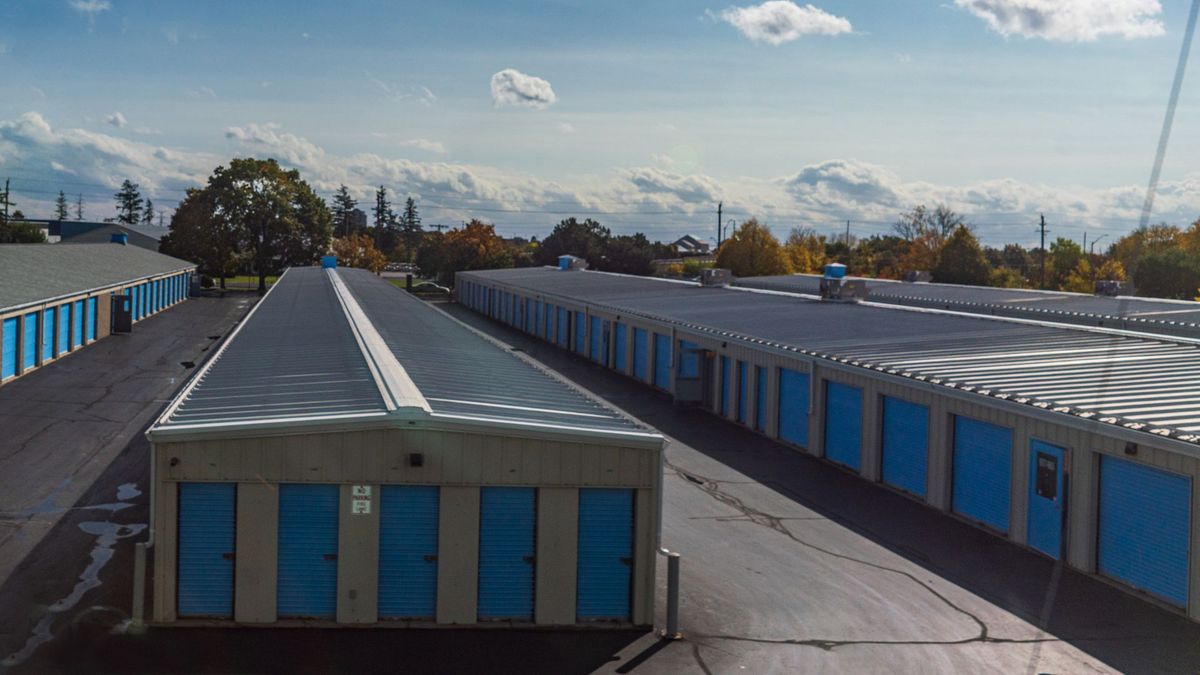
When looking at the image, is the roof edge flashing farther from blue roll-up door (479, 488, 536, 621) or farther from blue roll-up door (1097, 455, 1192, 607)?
blue roll-up door (1097, 455, 1192, 607)

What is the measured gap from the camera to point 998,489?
63.9 ft

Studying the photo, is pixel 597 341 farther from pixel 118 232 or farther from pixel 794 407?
pixel 118 232

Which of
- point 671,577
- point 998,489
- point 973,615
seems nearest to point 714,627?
point 671,577

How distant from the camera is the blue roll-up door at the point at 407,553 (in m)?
14.0

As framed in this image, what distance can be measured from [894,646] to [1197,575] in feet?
15.4

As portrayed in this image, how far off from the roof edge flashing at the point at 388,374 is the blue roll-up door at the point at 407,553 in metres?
1.04

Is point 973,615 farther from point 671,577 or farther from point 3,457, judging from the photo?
point 3,457

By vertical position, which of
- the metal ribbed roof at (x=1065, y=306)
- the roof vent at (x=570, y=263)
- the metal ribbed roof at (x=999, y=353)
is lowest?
the metal ribbed roof at (x=999, y=353)

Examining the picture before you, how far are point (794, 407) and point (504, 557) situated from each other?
14.8m

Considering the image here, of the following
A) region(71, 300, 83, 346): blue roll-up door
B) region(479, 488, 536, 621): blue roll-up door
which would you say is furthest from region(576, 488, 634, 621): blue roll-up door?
region(71, 300, 83, 346): blue roll-up door

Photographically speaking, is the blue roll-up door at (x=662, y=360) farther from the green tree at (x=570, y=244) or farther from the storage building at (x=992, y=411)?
the green tree at (x=570, y=244)

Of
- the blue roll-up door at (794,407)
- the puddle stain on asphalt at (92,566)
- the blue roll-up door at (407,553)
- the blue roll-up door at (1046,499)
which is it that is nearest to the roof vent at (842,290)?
the blue roll-up door at (794,407)

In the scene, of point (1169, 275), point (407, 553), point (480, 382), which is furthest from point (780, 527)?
point (1169, 275)

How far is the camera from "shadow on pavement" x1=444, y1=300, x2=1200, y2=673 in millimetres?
14133
